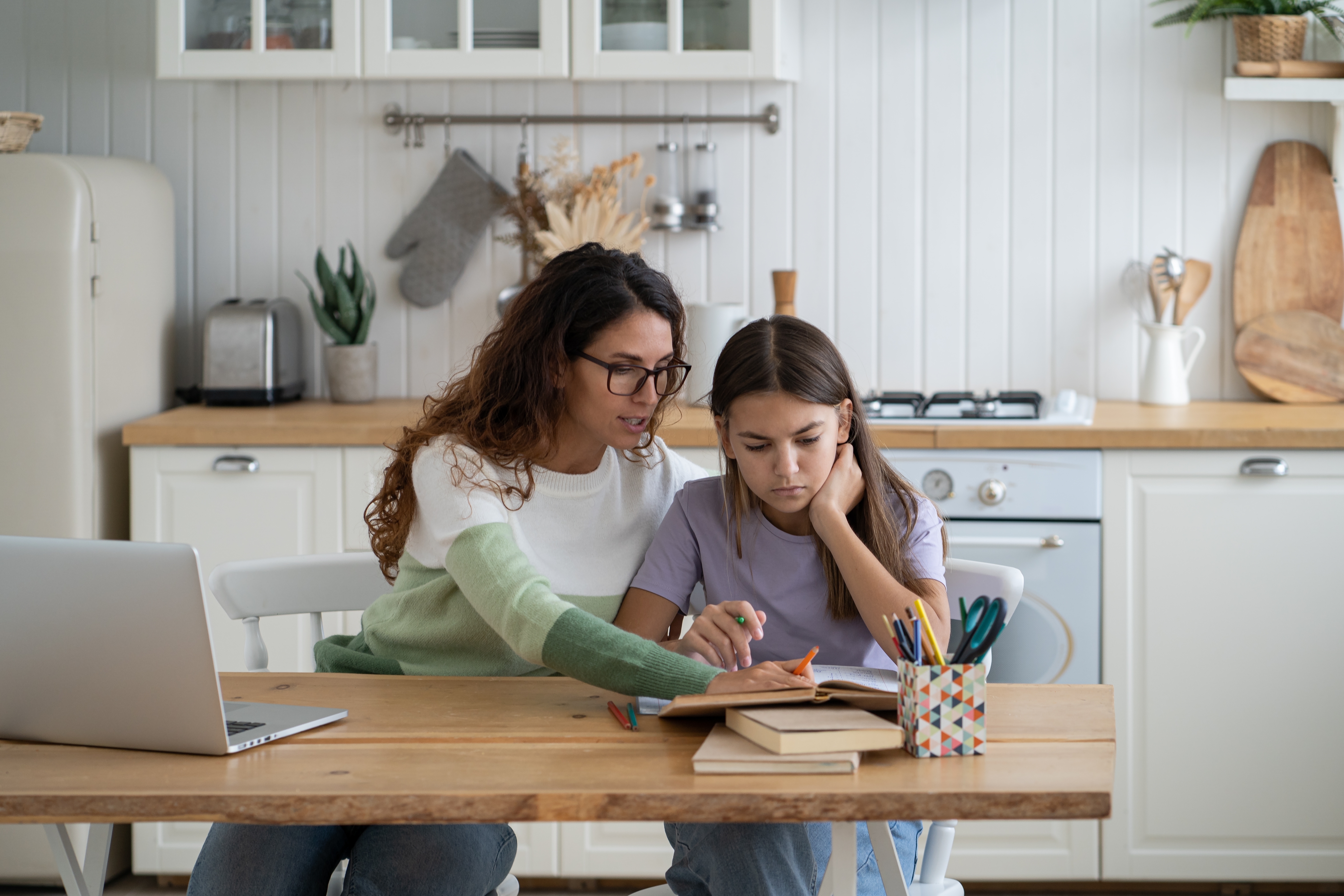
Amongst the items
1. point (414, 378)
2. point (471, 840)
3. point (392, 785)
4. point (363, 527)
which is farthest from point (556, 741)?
point (414, 378)

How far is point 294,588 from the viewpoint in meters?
1.63

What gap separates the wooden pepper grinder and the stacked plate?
0.68 m

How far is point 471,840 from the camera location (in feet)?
4.24

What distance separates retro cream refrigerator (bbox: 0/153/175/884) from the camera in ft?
7.75

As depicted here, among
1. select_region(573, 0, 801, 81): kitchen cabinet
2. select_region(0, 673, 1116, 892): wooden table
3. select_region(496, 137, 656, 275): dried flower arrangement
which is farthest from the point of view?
select_region(496, 137, 656, 275): dried flower arrangement

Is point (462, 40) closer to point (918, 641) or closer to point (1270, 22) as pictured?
point (1270, 22)

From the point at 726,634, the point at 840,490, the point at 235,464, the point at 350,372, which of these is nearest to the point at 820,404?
the point at 840,490

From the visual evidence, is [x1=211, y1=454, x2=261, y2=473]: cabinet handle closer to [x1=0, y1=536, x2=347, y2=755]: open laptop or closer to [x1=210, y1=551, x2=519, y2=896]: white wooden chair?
[x1=210, y1=551, x2=519, y2=896]: white wooden chair

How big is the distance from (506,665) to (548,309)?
410 mm

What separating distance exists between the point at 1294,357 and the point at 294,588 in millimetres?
2121

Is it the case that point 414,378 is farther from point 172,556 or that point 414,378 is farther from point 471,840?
point 172,556

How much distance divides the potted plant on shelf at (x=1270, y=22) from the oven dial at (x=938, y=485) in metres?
1.10

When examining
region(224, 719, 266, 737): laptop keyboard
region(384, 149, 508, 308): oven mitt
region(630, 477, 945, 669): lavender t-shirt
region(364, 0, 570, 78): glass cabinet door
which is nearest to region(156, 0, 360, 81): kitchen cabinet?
region(364, 0, 570, 78): glass cabinet door

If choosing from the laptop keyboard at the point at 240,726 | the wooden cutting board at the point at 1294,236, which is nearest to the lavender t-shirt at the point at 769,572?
the laptop keyboard at the point at 240,726
